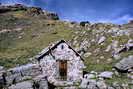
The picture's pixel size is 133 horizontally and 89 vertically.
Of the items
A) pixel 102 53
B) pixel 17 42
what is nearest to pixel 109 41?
pixel 102 53

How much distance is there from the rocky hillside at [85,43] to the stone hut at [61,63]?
2663 millimetres

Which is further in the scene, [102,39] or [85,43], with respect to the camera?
[85,43]

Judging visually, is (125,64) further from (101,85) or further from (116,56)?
(101,85)

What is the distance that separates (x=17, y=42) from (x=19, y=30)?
1225cm

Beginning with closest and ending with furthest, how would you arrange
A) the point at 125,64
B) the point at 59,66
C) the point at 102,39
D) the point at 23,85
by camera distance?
the point at 23,85 < the point at 59,66 < the point at 125,64 < the point at 102,39

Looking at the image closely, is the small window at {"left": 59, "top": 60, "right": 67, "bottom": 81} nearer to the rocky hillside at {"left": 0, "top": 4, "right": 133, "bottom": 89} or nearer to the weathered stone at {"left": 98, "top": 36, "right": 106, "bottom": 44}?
the rocky hillside at {"left": 0, "top": 4, "right": 133, "bottom": 89}

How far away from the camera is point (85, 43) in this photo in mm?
45688

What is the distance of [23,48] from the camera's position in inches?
2194

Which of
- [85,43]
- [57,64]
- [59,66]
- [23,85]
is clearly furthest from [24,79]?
[85,43]

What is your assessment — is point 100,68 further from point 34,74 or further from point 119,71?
point 34,74

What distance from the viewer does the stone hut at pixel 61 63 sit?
87.9ft

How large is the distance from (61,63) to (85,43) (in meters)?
19.2

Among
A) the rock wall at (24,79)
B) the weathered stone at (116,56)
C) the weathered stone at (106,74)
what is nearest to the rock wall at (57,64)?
the rock wall at (24,79)

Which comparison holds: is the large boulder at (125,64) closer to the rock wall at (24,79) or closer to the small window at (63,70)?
the small window at (63,70)
